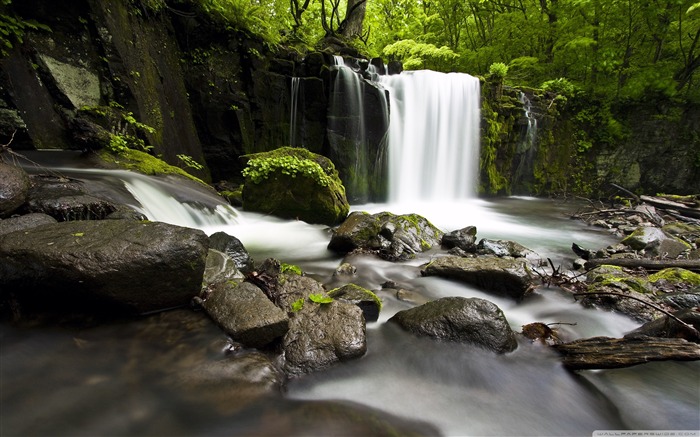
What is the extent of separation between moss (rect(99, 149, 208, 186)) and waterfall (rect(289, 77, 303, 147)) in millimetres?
4896

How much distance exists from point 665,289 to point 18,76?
34.5 feet

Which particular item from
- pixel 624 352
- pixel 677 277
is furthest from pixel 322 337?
pixel 677 277

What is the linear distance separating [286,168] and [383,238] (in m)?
2.91

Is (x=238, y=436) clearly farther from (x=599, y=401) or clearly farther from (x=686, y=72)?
(x=686, y=72)

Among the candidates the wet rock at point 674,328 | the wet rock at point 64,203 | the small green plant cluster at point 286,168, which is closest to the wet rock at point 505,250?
the wet rock at point 674,328

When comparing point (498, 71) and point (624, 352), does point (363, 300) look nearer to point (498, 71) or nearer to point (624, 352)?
point (624, 352)

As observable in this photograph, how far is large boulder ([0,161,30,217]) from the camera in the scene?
10.5 feet

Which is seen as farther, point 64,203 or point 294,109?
point 294,109

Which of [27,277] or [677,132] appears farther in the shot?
[677,132]

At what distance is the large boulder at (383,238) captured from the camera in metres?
5.43

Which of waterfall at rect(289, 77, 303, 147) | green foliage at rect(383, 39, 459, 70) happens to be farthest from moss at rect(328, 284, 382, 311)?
green foliage at rect(383, 39, 459, 70)

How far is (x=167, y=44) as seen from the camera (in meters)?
9.07

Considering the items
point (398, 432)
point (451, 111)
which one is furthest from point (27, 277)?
point (451, 111)

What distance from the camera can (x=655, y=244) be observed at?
5.89 metres
